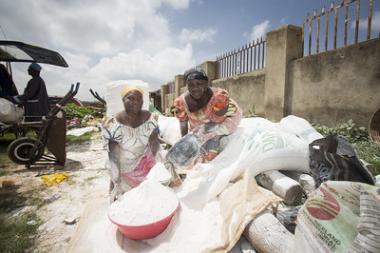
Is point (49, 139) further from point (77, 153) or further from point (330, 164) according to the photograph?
point (330, 164)

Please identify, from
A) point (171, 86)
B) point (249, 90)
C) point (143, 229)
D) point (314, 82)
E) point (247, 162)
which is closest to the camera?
point (143, 229)

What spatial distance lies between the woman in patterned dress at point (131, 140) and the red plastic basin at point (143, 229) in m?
0.73

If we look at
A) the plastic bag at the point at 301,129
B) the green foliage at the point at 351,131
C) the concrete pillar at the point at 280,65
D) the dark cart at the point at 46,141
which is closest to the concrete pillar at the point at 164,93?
the concrete pillar at the point at 280,65

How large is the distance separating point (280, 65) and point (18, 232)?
5.46 metres

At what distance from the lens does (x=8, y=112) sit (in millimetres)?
4516

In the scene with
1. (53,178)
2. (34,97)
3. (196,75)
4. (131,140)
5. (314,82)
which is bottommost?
(53,178)

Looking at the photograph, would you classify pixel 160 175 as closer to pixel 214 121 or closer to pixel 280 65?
pixel 214 121

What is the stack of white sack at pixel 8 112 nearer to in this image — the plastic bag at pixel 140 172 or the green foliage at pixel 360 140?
the plastic bag at pixel 140 172

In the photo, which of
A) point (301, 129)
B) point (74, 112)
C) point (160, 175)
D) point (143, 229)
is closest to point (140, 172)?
point (160, 175)

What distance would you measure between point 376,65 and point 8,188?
6102 mm

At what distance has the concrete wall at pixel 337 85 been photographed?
11.6ft

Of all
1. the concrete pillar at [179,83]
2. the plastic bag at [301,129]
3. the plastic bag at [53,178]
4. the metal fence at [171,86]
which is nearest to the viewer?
the plastic bag at [301,129]

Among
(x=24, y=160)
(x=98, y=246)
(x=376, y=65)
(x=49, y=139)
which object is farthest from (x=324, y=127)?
(x=24, y=160)

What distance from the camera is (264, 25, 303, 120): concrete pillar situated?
4855mm
